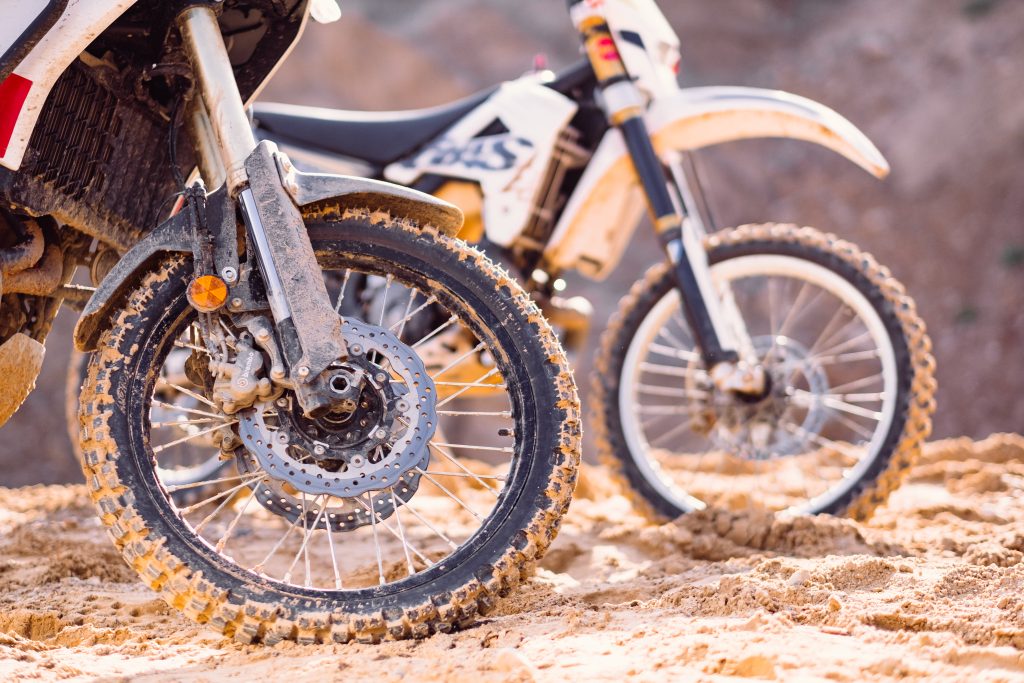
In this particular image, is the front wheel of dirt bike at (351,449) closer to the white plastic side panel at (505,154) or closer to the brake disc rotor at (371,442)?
the brake disc rotor at (371,442)

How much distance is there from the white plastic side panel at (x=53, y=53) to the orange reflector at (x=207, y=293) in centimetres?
49

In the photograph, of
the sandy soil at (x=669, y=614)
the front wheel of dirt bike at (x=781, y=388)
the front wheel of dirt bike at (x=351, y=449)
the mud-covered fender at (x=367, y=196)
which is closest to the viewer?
the sandy soil at (x=669, y=614)

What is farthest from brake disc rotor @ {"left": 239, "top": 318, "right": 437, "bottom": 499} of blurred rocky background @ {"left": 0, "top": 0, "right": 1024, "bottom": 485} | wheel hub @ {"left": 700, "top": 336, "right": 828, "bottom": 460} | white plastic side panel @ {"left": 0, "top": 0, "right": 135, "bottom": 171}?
blurred rocky background @ {"left": 0, "top": 0, "right": 1024, "bottom": 485}

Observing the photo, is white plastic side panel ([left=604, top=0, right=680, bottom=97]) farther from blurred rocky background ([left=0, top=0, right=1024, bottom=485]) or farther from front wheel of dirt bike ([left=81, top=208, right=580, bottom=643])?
blurred rocky background ([left=0, top=0, right=1024, bottom=485])

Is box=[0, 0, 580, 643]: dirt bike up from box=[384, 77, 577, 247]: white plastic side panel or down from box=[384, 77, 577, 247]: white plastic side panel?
down

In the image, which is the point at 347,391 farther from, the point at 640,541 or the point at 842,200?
the point at 842,200

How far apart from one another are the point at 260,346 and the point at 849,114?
12.6 metres

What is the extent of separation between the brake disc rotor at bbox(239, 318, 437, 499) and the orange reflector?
0.84 feet

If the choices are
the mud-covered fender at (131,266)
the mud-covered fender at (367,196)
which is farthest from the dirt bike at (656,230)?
the mud-covered fender at (131,266)

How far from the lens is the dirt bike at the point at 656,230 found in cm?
332

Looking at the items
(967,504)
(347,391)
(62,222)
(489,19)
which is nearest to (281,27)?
(62,222)

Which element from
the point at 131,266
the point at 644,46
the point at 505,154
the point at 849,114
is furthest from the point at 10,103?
the point at 849,114

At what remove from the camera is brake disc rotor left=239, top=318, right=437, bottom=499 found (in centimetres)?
211

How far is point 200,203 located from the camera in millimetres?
2164
